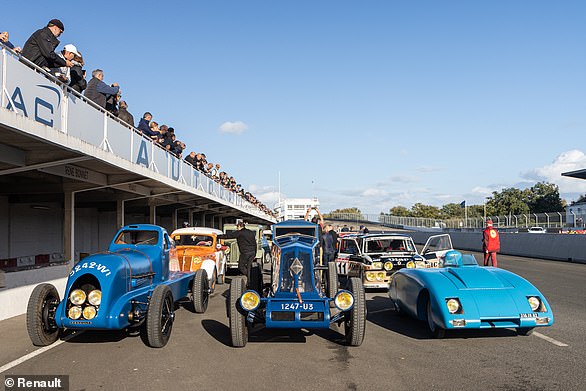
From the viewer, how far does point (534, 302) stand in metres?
7.61

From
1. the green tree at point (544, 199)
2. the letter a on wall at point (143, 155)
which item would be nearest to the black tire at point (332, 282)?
the letter a on wall at point (143, 155)

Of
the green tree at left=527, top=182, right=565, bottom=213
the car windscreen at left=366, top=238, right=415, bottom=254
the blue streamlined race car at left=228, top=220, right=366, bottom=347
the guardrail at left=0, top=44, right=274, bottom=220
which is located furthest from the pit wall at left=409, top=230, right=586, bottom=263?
the green tree at left=527, top=182, right=565, bottom=213

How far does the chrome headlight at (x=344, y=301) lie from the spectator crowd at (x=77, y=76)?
6519mm

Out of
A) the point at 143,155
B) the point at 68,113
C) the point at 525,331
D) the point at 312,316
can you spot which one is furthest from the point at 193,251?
the point at 525,331

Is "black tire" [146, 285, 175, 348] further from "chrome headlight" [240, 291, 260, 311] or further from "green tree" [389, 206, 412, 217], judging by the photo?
"green tree" [389, 206, 412, 217]

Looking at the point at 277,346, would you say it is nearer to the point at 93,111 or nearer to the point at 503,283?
the point at 503,283

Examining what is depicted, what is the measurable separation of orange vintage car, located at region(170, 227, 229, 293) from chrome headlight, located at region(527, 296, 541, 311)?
7785mm

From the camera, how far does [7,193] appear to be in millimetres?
16672

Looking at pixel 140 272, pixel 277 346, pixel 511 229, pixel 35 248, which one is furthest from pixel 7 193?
pixel 511 229

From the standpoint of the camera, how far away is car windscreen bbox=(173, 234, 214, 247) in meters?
16.3

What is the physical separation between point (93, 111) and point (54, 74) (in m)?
2.01

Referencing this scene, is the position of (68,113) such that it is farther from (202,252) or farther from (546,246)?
(546,246)

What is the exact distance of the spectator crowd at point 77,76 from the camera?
10250 millimetres

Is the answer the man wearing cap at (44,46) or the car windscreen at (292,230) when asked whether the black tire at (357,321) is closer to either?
the car windscreen at (292,230)
